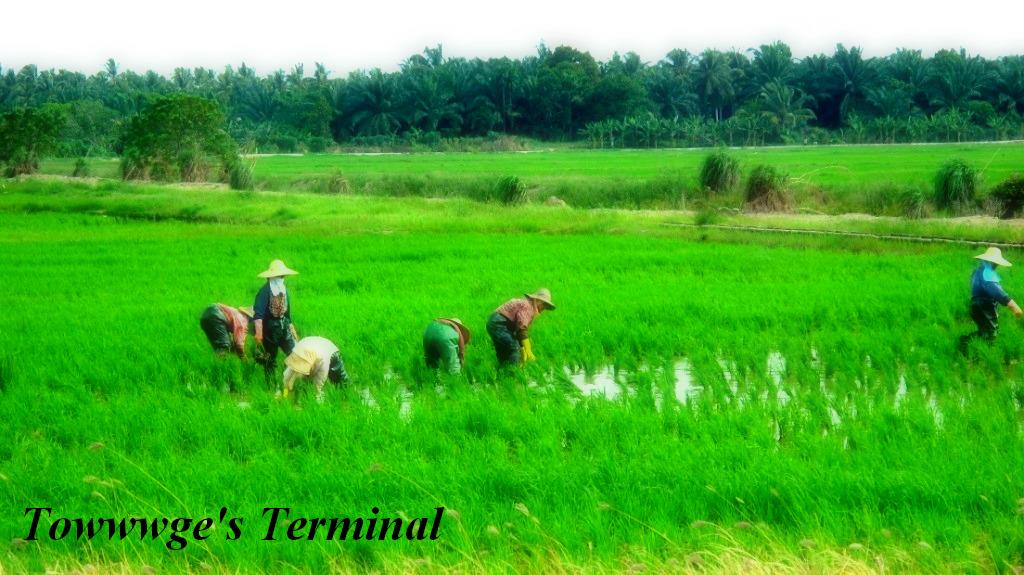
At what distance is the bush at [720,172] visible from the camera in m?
21.0

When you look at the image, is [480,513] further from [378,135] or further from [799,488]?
Result: [378,135]

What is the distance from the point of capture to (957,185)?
17531 mm

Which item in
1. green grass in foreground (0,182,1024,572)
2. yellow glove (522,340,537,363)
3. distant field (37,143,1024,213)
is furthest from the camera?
distant field (37,143,1024,213)

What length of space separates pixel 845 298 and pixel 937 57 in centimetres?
4313

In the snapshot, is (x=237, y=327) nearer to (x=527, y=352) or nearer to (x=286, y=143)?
(x=527, y=352)

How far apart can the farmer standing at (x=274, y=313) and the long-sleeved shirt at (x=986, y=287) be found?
4247mm

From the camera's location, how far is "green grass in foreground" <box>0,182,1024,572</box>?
382 centimetres

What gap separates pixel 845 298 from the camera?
921cm

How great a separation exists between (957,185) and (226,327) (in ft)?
45.6

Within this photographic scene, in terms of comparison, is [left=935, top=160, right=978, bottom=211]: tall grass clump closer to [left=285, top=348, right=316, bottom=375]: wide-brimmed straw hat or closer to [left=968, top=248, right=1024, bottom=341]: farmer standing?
[left=968, top=248, right=1024, bottom=341]: farmer standing

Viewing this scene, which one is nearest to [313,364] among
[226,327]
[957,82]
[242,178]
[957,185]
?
[226,327]

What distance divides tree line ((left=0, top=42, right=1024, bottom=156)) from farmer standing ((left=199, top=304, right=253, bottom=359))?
34111mm

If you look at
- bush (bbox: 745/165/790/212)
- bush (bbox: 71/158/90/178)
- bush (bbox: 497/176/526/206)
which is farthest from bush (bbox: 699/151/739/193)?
bush (bbox: 71/158/90/178)

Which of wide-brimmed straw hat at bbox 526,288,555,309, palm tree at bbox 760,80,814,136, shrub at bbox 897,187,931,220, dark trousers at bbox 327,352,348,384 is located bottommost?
shrub at bbox 897,187,931,220
